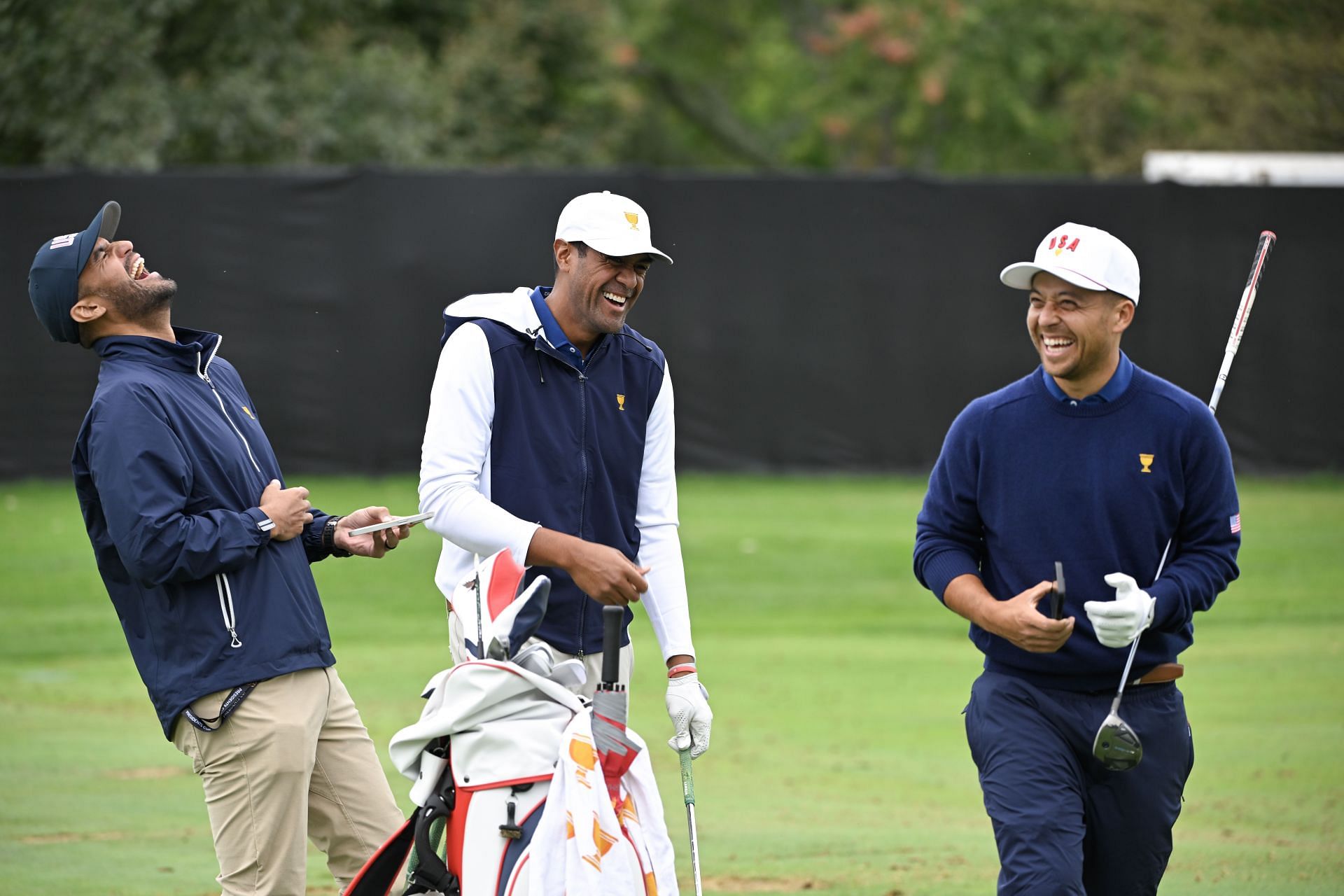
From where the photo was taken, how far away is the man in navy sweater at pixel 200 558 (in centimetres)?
459

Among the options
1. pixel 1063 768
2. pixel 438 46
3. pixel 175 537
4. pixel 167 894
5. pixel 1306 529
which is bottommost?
pixel 1306 529

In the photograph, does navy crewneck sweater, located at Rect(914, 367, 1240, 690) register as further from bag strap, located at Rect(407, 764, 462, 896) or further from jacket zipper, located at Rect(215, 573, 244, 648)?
jacket zipper, located at Rect(215, 573, 244, 648)

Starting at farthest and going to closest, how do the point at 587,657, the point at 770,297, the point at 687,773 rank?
the point at 770,297 < the point at 587,657 < the point at 687,773

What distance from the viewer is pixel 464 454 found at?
4.92 metres

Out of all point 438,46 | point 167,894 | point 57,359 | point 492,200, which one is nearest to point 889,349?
point 492,200

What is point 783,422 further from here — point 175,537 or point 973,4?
point 973,4

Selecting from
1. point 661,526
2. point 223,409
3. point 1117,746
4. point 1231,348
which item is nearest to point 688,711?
point 661,526

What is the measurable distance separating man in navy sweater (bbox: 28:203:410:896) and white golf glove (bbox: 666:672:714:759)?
938 mm

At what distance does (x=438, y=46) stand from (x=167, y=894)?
67.9ft

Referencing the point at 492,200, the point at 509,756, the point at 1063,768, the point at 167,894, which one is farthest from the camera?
the point at 492,200

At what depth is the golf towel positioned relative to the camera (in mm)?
4137

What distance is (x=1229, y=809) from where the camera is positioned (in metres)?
8.27

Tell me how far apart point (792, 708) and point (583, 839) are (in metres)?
6.55

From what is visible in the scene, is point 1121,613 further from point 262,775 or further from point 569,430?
point 262,775
